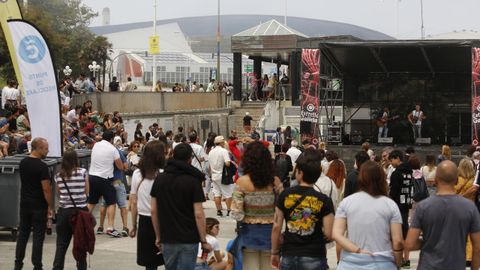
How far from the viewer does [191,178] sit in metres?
8.42

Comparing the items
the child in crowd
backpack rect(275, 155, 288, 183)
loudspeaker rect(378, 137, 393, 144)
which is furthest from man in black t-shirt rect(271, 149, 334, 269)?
loudspeaker rect(378, 137, 393, 144)

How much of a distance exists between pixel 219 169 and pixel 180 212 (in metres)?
9.18

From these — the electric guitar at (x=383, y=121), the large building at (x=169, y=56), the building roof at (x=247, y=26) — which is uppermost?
the building roof at (x=247, y=26)

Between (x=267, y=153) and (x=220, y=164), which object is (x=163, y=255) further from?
(x=220, y=164)

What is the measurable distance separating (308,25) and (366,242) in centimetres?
18477

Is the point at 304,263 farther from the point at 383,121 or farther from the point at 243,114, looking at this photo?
the point at 243,114

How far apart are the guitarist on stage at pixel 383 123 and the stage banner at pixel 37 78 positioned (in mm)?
20179

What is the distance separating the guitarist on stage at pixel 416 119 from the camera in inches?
1298

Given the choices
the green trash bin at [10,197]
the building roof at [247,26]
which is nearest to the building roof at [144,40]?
the building roof at [247,26]

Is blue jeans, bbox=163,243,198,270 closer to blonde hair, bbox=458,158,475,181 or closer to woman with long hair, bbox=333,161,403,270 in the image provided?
woman with long hair, bbox=333,161,403,270

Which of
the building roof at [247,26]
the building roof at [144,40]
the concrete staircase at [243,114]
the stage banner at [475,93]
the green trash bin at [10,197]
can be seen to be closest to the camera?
the green trash bin at [10,197]

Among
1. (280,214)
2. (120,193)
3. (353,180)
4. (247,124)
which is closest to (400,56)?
(247,124)

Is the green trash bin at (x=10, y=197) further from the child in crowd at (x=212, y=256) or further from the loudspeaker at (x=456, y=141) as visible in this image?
the loudspeaker at (x=456, y=141)

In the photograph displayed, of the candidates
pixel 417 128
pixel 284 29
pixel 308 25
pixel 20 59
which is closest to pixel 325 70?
pixel 417 128
